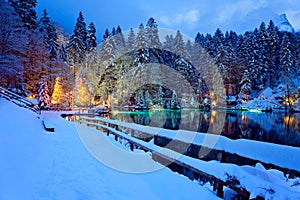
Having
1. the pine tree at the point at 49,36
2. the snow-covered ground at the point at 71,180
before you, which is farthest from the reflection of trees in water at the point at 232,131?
the pine tree at the point at 49,36

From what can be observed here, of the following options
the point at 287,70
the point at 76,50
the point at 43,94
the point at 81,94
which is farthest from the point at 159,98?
the point at 287,70

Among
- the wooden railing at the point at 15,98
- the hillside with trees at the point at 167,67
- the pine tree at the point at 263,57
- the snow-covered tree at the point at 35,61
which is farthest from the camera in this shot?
the pine tree at the point at 263,57

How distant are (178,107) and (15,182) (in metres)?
46.5

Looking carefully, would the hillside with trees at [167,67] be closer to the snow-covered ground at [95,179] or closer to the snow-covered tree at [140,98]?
the snow-covered tree at [140,98]

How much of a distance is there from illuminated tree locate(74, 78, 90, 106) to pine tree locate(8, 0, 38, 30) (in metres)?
11.8

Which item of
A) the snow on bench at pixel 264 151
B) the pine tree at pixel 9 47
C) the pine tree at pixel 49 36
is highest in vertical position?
the pine tree at pixel 49 36

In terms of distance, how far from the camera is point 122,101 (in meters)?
49.4

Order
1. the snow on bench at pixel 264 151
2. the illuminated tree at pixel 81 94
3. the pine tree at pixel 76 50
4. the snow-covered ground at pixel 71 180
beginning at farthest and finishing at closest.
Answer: the pine tree at pixel 76 50 < the illuminated tree at pixel 81 94 < the snow on bench at pixel 264 151 < the snow-covered ground at pixel 71 180

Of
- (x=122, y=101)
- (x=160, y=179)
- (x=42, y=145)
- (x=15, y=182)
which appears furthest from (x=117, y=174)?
(x=122, y=101)

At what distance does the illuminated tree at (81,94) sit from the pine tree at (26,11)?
11.8m

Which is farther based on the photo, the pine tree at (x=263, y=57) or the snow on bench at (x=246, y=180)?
the pine tree at (x=263, y=57)

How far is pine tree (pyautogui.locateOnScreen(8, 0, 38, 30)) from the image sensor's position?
32.4m

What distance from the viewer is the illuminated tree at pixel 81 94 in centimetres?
3916

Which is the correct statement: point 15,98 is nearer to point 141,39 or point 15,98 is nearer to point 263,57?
point 141,39
